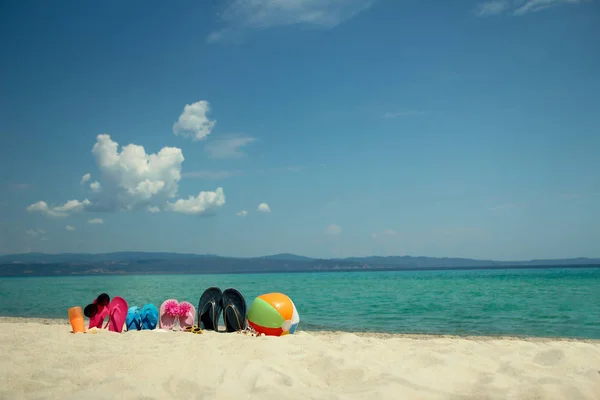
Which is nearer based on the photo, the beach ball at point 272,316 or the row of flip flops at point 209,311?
the beach ball at point 272,316

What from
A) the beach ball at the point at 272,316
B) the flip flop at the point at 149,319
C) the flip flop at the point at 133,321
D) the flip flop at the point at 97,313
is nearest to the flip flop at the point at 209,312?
the flip flop at the point at 149,319

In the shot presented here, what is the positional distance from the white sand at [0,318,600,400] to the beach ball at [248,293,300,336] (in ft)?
5.71

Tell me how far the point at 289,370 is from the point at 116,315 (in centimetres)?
608

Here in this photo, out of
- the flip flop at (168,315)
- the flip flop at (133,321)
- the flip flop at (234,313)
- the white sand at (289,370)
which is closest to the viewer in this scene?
the white sand at (289,370)

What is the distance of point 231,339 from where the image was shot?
743cm

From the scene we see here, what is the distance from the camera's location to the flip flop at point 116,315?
9672mm

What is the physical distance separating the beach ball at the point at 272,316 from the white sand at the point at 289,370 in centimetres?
174

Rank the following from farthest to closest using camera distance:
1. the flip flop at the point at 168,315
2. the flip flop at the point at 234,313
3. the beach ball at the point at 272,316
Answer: the flip flop at the point at 168,315, the flip flop at the point at 234,313, the beach ball at the point at 272,316

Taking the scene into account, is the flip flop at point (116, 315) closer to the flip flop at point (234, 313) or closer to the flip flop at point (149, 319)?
the flip flop at point (149, 319)

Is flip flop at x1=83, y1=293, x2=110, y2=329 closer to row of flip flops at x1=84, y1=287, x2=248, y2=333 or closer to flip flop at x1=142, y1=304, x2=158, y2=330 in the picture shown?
row of flip flops at x1=84, y1=287, x2=248, y2=333

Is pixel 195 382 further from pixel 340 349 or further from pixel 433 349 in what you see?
pixel 433 349

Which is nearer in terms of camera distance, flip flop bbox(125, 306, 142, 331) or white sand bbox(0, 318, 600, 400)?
white sand bbox(0, 318, 600, 400)

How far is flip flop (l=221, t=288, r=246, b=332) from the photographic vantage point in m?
9.66

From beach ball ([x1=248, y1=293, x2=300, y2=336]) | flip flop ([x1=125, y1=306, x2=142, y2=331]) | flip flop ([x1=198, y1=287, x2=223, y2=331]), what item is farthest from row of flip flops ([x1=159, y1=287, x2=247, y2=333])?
beach ball ([x1=248, y1=293, x2=300, y2=336])
